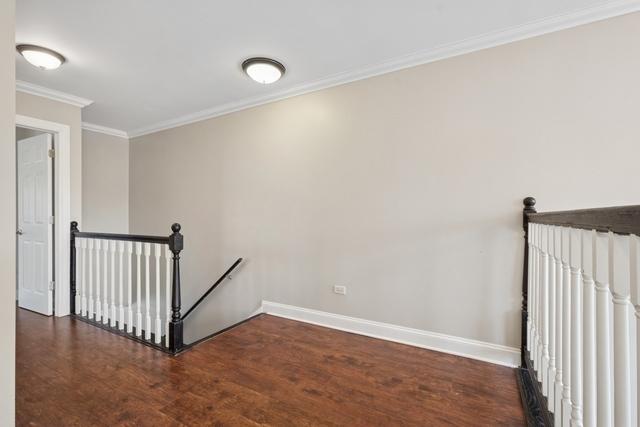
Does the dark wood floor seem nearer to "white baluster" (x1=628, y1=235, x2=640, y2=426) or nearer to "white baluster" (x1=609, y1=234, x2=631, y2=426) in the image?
"white baluster" (x1=609, y1=234, x2=631, y2=426)

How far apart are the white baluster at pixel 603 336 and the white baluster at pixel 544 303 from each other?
69 centimetres

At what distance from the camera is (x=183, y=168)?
4078 millimetres

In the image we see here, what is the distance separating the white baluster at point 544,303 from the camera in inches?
56.1

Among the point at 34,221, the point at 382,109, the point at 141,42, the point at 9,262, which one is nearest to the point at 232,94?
the point at 141,42

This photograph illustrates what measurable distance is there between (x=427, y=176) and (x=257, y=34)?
1822 millimetres

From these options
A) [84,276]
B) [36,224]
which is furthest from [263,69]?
[36,224]

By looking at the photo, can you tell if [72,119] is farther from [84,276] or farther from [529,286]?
[529,286]

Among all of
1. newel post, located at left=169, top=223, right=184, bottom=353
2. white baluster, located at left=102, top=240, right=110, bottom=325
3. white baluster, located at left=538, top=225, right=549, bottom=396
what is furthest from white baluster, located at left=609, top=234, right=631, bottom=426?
white baluster, located at left=102, top=240, right=110, bottom=325

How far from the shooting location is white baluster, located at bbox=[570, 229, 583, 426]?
981mm

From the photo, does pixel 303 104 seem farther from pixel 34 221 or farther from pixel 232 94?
pixel 34 221

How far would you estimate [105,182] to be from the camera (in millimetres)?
4445

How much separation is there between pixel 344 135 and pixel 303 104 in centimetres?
66

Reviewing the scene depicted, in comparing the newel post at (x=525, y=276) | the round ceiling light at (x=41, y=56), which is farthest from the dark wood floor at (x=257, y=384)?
the round ceiling light at (x=41, y=56)

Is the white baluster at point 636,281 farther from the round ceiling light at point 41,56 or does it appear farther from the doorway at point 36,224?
the doorway at point 36,224
